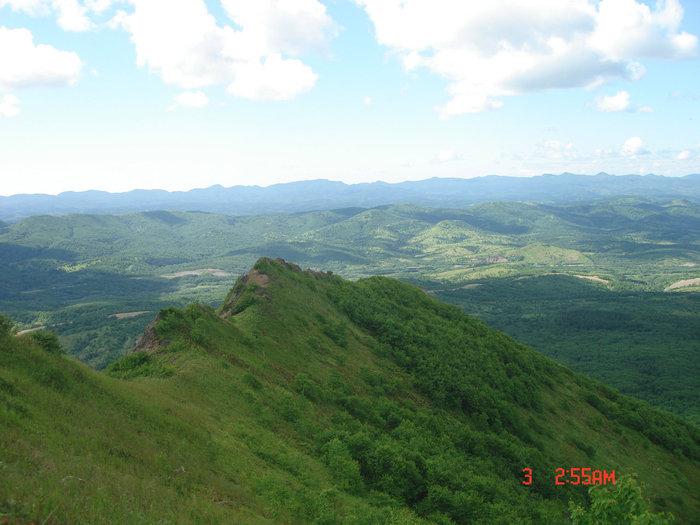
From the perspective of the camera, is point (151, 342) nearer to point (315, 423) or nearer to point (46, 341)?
point (46, 341)

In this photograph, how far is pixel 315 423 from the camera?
115 feet

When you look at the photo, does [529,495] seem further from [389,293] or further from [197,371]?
[389,293]

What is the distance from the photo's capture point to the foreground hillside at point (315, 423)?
15.6 metres

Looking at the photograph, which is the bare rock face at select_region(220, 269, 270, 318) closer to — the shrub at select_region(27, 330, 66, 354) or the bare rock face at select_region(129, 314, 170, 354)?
the bare rock face at select_region(129, 314, 170, 354)

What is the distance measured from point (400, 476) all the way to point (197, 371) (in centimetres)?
1832

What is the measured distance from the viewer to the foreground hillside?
15617 mm

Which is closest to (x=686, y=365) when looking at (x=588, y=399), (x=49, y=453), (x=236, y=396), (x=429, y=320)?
(x=588, y=399)
